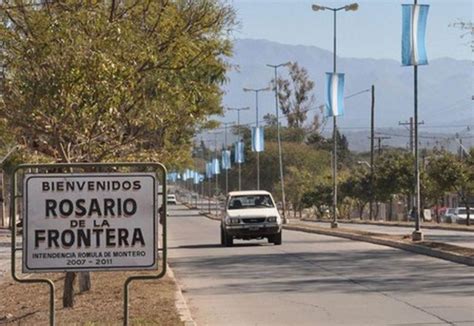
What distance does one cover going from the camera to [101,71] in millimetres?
11367

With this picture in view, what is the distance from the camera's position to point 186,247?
3158cm

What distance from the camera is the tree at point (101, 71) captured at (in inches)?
458

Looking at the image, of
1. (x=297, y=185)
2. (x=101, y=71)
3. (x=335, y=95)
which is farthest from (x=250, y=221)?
(x=297, y=185)

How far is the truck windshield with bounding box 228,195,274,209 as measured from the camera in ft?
103

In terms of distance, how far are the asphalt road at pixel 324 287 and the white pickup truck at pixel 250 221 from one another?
222cm

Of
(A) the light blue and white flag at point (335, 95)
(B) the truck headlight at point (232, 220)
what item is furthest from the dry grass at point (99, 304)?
(A) the light blue and white flag at point (335, 95)

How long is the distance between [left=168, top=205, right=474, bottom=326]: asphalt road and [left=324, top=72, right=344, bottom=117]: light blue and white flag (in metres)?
13.2

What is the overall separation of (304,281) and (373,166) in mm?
57374

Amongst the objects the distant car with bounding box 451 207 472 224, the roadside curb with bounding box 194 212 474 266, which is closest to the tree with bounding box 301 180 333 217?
the distant car with bounding box 451 207 472 224

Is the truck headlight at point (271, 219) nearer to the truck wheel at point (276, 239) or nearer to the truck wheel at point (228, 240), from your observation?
the truck wheel at point (276, 239)

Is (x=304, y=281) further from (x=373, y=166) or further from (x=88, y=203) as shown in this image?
(x=373, y=166)

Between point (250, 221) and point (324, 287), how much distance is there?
13.0 meters

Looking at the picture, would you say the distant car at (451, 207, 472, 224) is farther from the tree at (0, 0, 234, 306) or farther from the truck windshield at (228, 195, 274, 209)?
the tree at (0, 0, 234, 306)

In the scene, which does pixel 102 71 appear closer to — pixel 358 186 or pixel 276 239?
pixel 276 239
